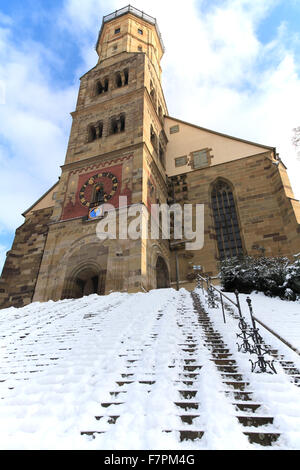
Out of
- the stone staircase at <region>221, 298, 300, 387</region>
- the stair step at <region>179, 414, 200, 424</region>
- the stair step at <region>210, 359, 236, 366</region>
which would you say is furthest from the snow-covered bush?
the stair step at <region>179, 414, 200, 424</region>

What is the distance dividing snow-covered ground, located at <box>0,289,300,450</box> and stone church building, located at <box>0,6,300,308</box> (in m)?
6.23

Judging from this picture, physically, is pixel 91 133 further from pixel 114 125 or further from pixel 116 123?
pixel 116 123

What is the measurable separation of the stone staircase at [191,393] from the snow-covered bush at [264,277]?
570cm

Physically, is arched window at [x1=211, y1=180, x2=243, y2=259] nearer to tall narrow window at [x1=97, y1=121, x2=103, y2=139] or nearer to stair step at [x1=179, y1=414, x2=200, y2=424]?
tall narrow window at [x1=97, y1=121, x2=103, y2=139]

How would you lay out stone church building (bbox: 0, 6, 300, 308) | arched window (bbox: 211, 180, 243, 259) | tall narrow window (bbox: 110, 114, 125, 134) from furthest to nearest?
tall narrow window (bbox: 110, 114, 125, 134) → arched window (bbox: 211, 180, 243, 259) → stone church building (bbox: 0, 6, 300, 308)

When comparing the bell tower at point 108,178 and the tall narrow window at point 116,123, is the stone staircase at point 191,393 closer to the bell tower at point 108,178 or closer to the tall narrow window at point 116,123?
the bell tower at point 108,178

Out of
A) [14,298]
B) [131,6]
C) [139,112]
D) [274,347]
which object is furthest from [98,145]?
[131,6]

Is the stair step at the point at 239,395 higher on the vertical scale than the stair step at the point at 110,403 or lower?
higher

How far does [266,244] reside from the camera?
1366 centimetres

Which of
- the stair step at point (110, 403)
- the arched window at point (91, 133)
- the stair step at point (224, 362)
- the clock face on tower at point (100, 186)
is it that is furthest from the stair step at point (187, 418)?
the arched window at point (91, 133)

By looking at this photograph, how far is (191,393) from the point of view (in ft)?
8.43

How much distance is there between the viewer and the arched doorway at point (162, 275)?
1405cm

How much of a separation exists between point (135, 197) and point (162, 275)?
4397 millimetres

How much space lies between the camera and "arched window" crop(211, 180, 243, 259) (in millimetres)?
14641
